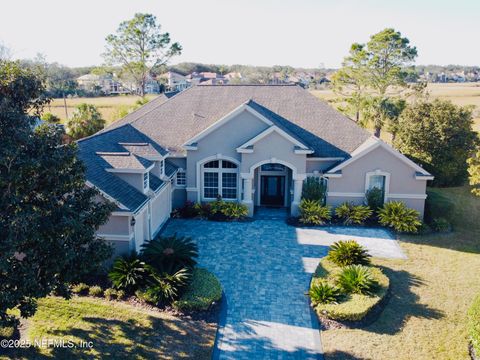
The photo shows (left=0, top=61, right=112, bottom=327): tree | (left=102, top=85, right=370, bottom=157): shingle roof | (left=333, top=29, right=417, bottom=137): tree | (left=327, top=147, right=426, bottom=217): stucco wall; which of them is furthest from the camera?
(left=333, top=29, right=417, bottom=137): tree

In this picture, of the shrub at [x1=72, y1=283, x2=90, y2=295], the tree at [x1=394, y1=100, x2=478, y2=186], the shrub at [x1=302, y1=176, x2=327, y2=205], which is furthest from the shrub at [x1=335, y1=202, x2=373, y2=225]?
the shrub at [x1=72, y1=283, x2=90, y2=295]

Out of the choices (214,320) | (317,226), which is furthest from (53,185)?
(317,226)

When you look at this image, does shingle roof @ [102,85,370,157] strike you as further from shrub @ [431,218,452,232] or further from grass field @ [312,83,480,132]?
grass field @ [312,83,480,132]

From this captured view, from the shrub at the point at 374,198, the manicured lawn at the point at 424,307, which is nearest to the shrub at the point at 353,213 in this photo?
the shrub at the point at 374,198

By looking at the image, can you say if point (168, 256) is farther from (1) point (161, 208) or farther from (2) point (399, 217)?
(2) point (399, 217)

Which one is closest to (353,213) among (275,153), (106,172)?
(275,153)

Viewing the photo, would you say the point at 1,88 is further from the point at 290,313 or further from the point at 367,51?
the point at 367,51
